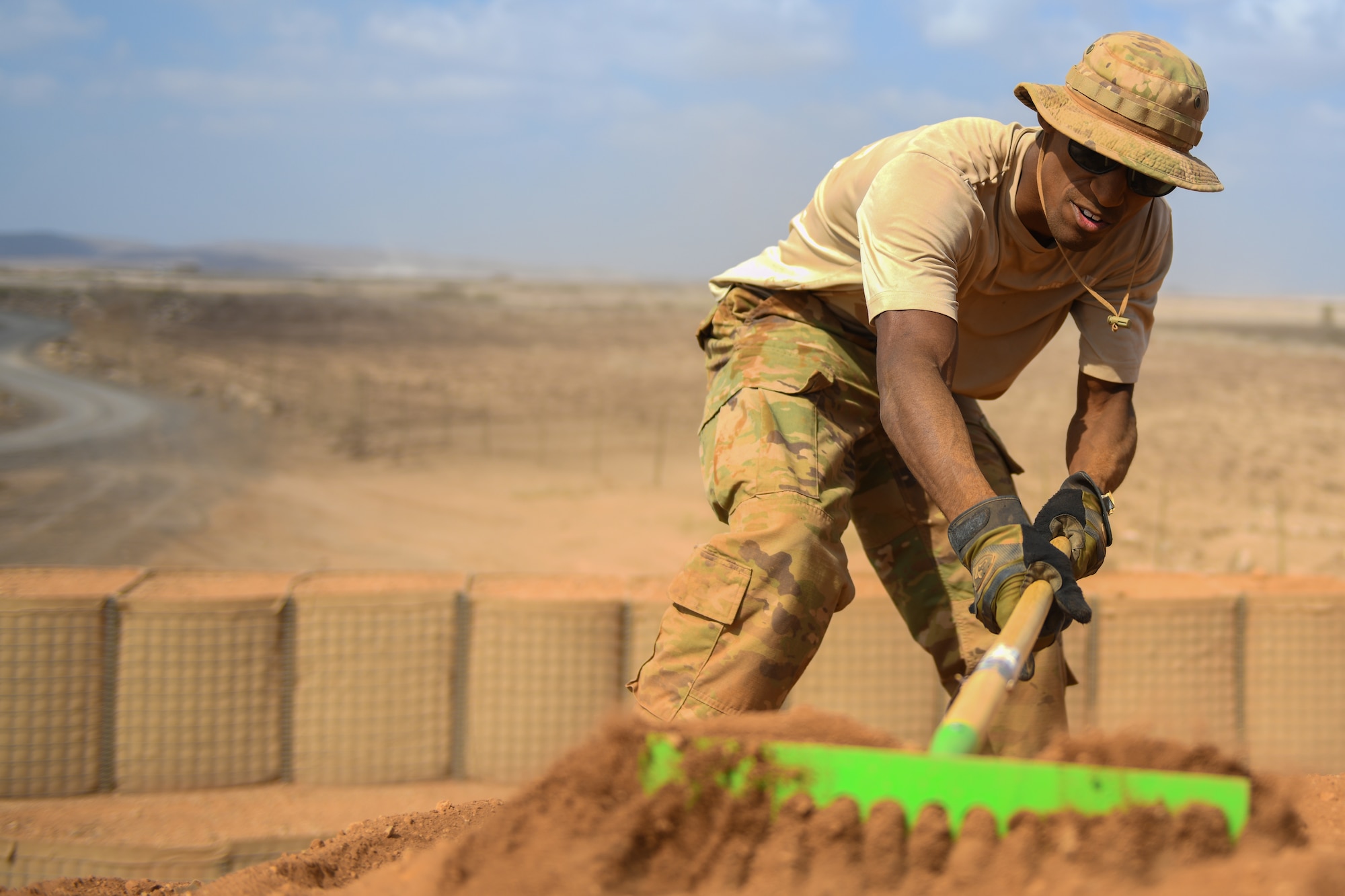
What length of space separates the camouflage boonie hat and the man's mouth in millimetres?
141

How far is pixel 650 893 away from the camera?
1.30 metres

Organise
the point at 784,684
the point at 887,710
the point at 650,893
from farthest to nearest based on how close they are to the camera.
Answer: the point at 887,710, the point at 784,684, the point at 650,893

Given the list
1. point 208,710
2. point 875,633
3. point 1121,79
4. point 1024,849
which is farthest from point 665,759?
point 208,710

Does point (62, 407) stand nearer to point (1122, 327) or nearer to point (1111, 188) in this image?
point (1122, 327)

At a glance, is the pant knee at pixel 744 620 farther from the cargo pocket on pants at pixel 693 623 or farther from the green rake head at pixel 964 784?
the green rake head at pixel 964 784

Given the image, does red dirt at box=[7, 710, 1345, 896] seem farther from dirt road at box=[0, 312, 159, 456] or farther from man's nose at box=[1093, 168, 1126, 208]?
dirt road at box=[0, 312, 159, 456]

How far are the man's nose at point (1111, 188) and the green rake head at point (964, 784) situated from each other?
1.19 meters

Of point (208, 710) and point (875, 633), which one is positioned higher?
point (875, 633)

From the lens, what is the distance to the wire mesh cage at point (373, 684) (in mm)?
3789

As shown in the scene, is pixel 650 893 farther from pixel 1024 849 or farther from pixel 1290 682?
pixel 1290 682

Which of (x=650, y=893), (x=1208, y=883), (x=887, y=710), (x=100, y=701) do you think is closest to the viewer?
(x=1208, y=883)

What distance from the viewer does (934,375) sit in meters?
1.92

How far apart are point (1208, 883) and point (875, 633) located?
2736mm

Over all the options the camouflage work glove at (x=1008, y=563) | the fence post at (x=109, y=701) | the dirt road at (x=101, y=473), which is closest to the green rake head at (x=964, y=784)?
the camouflage work glove at (x=1008, y=563)
